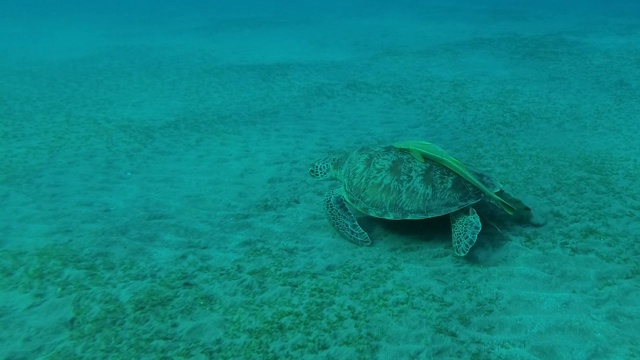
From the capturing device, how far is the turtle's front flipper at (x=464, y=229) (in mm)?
3883

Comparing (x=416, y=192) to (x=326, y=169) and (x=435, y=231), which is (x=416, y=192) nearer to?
(x=435, y=231)

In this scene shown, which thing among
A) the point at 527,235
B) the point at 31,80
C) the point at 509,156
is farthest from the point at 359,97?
the point at 31,80

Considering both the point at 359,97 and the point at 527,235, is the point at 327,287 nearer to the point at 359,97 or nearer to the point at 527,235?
the point at 527,235

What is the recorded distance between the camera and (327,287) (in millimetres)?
3785

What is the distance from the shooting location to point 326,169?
18.0 feet

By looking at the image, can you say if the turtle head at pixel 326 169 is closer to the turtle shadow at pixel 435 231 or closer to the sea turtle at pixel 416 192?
the sea turtle at pixel 416 192

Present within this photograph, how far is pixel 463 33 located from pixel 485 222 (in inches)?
522

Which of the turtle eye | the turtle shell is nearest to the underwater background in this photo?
the turtle eye

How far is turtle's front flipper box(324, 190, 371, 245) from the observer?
4363 millimetres

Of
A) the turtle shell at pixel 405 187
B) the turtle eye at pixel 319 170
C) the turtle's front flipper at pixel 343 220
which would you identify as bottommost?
the turtle's front flipper at pixel 343 220

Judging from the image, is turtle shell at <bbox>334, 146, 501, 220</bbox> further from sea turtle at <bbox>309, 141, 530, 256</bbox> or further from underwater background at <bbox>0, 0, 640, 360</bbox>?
underwater background at <bbox>0, 0, 640, 360</bbox>

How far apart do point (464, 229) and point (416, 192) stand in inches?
22.8

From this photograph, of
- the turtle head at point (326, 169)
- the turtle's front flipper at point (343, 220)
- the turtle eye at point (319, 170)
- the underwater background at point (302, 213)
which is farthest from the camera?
the turtle eye at point (319, 170)

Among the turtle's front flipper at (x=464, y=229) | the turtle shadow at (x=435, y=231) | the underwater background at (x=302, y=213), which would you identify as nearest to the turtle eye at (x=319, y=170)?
the underwater background at (x=302, y=213)
